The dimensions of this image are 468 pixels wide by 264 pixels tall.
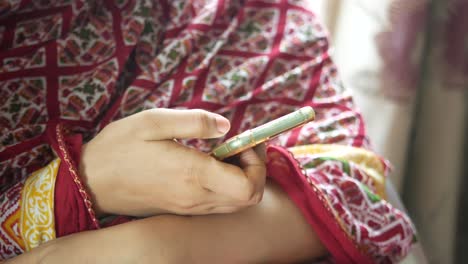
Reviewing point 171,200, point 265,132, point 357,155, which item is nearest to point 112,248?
point 171,200

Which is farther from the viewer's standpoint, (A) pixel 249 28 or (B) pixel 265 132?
(A) pixel 249 28

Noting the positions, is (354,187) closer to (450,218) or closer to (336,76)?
(336,76)

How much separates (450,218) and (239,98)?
2.28 ft

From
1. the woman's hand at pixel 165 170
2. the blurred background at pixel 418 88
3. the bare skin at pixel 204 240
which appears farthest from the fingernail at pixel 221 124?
the blurred background at pixel 418 88

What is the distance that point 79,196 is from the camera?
0.50 metres

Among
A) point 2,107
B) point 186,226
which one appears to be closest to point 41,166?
point 2,107

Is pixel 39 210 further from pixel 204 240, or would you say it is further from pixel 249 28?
pixel 249 28

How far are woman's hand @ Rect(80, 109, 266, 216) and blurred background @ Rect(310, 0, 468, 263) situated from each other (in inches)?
22.0

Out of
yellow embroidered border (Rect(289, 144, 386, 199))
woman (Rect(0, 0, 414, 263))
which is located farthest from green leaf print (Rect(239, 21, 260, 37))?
yellow embroidered border (Rect(289, 144, 386, 199))

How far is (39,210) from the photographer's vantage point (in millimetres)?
504

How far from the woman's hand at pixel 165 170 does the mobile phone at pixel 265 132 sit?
0.04 feet

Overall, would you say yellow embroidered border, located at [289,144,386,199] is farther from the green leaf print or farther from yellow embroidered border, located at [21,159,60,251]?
yellow embroidered border, located at [21,159,60,251]

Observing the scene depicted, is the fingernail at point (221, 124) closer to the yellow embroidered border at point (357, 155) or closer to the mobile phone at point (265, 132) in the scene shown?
the mobile phone at point (265, 132)

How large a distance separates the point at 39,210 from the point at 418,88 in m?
0.83
